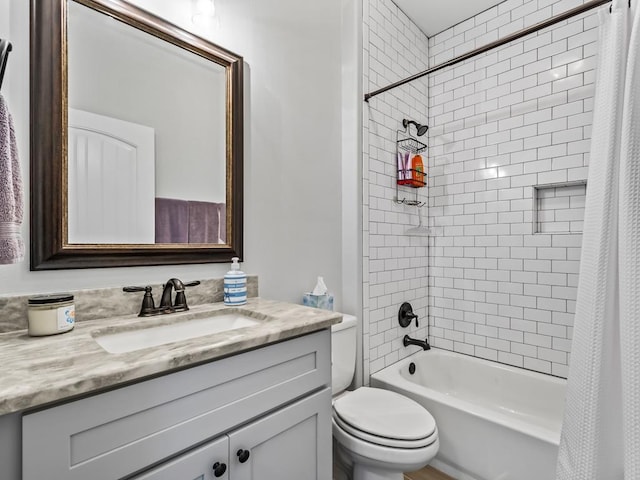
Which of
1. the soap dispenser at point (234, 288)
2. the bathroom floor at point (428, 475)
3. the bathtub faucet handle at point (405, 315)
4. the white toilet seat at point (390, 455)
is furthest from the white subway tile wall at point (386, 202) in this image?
the soap dispenser at point (234, 288)

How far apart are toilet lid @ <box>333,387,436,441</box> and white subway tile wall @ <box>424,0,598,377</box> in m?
1.07

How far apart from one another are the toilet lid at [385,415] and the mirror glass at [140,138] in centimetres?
95

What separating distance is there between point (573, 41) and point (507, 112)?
0.49 meters

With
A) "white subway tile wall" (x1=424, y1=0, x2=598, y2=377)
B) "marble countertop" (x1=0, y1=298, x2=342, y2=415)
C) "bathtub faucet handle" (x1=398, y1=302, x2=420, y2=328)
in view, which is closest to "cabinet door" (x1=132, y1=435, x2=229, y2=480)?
"marble countertop" (x1=0, y1=298, x2=342, y2=415)

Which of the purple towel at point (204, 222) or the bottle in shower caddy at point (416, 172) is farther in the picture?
the bottle in shower caddy at point (416, 172)

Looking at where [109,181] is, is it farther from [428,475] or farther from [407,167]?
[428,475]

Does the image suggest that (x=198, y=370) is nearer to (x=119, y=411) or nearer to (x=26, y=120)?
(x=119, y=411)

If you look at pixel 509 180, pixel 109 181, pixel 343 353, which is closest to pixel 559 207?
pixel 509 180

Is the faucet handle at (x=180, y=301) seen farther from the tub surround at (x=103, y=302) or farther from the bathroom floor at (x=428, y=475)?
the bathroom floor at (x=428, y=475)

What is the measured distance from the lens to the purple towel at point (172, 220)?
49.7 inches

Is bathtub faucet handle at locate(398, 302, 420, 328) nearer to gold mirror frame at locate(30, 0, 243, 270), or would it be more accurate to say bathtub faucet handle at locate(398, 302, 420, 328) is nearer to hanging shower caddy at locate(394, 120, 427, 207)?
hanging shower caddy at locate(394, 120, 427, 207)

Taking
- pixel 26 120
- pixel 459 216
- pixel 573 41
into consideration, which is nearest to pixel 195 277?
pixel 26 120

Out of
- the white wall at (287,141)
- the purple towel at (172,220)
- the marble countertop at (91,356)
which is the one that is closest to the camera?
the marble countertop at (91,356)

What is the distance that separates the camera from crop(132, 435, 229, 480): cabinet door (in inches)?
29.0
